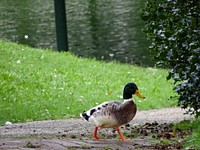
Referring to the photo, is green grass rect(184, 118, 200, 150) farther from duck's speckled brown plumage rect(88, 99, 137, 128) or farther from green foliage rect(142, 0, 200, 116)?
duck's speckled brown plumage rect(88, 99, 137, 128)

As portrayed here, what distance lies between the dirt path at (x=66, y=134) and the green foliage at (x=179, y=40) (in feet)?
3.60

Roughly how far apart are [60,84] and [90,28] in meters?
11.8

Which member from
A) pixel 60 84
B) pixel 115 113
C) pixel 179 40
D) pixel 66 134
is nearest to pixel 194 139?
pixel 115 113

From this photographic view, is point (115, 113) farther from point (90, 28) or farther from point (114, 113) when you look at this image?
point (90, 28)

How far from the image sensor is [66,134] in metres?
8.89

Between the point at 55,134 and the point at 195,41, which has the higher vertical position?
the point at 195,41

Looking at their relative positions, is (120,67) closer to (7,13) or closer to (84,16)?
(84,16)

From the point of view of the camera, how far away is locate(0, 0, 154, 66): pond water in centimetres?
2203

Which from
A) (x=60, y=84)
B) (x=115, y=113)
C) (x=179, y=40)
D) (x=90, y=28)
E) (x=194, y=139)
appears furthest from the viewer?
(x=90, y=28)

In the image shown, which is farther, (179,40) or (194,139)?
(179,40)

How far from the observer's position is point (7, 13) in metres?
30.0

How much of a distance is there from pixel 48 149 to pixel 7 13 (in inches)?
927

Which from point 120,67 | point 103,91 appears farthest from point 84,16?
point 103,91

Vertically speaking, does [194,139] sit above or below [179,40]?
below
